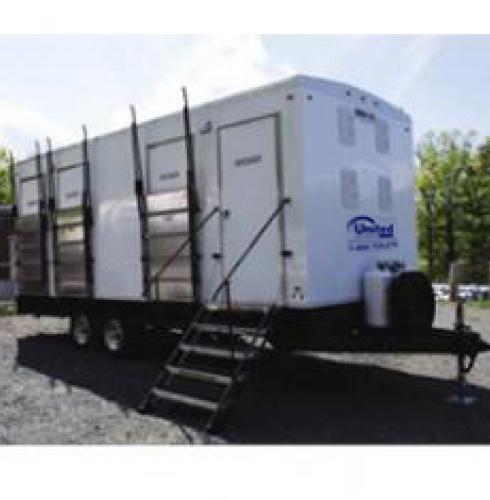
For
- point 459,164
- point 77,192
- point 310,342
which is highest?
point 459,164

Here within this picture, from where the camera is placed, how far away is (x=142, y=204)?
11094mm

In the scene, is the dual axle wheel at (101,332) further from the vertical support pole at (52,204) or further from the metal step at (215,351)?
the metal step at (215,351)

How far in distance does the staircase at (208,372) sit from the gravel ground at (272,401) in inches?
11.3

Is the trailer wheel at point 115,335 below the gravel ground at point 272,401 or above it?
above

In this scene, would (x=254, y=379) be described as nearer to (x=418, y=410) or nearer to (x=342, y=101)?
(x=418, y=410)

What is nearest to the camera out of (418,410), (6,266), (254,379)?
(418,410)

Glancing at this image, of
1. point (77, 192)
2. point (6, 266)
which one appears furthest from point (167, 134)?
point (6, 266)

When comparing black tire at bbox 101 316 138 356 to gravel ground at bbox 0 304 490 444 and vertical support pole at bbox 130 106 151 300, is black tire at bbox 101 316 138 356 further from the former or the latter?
vertical support pole at bbox 130 106 151 300

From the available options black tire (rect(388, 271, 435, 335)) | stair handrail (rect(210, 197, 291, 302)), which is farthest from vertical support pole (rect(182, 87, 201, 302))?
black tire (rect(388, 271, 435, 335))

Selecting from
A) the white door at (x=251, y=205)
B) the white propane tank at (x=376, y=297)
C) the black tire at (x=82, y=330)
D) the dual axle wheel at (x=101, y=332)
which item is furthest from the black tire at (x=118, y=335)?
the white propane tank at (x=376, y=297)

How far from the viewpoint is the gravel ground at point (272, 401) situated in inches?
289

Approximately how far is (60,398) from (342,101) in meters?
5.26

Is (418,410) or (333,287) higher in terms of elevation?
(333,287)

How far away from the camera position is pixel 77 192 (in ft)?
41.4
